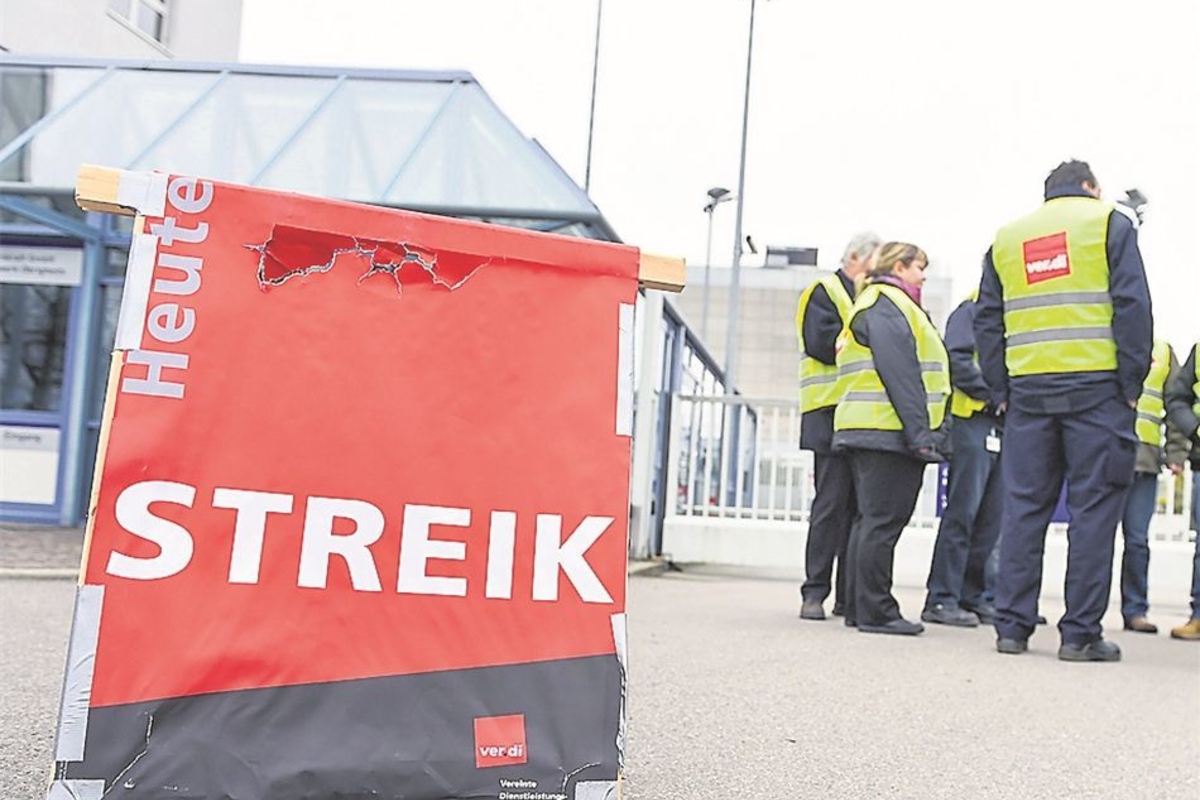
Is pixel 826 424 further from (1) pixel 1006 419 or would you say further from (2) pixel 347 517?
(2) pixel 347 517

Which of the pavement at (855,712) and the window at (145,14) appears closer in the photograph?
the pavement at (855,712)

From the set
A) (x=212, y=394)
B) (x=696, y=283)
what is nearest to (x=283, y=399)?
(x=212, y=394)

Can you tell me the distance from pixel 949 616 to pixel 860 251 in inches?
79.0

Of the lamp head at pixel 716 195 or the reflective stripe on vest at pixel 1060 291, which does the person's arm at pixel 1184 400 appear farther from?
the lamp head at pixel 716 195

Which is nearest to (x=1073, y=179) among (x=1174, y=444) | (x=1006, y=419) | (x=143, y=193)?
(x=1006, y=419)

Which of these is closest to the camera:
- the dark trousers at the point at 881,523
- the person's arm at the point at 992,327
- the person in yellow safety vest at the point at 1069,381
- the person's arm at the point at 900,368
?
the person in yellow safety vest at the point at 1069,381

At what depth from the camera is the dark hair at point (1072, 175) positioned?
5863 mm

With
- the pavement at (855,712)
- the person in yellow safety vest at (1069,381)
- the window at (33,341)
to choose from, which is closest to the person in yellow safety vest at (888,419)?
the pavement at (855,712)

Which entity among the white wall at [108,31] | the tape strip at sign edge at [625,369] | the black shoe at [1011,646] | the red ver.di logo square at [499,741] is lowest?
the black shoe at [1011,646]

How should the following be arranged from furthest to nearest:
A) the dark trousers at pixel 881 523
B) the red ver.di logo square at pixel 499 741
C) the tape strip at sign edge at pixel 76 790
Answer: the dark trousers at pixel 881 523
the red ver.di logo square at pixel 499 741
the tape strip at sign edge at pixel 76 790

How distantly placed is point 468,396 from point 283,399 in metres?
0.33

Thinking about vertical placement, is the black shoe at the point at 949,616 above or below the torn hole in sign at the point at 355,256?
→ below

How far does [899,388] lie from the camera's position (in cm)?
648

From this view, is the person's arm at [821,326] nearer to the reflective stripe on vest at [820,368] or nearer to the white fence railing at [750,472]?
the reflective stripe on vest at [820,368]
